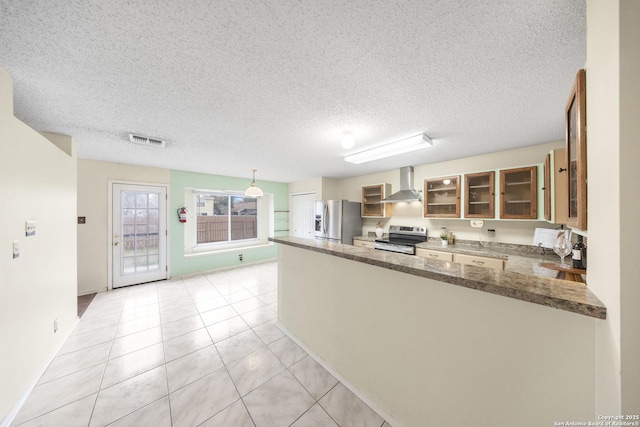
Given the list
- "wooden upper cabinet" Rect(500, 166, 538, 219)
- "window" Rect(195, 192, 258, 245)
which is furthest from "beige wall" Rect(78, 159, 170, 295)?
→ "wooden upper cabinet" Rect(500, 166, 538, 219)

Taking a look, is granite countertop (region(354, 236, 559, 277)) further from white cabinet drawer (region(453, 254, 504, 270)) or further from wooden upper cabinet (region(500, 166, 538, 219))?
wooden upper cabinet (region(500, 166, 538, 219))

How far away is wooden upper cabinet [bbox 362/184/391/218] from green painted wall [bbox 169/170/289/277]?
2.62m

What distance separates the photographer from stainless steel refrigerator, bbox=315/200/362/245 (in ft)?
15.5

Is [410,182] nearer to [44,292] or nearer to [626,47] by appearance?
[626,47]

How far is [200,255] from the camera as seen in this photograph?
479 centimetres

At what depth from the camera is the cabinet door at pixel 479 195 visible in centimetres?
315

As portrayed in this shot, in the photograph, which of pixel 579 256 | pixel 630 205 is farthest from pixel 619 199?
pixel 579 256

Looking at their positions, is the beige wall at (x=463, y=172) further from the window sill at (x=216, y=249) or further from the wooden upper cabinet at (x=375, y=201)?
the window sill at (x=216, y=249)

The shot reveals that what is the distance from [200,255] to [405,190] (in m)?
4.76

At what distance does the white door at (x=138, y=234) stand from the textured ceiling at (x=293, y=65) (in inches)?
72.2

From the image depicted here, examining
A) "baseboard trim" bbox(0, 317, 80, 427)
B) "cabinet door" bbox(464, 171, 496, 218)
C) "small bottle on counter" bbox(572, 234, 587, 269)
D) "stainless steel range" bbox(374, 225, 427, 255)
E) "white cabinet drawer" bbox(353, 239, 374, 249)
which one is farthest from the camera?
"white cabinet drawer" bbox(353, 239, 374, 249)

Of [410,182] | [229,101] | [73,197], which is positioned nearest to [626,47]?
[229,101]

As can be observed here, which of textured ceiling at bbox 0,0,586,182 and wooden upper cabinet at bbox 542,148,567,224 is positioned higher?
textured ceiling at bbox 0,0,586,182

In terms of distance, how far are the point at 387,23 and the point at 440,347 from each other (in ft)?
5.83
